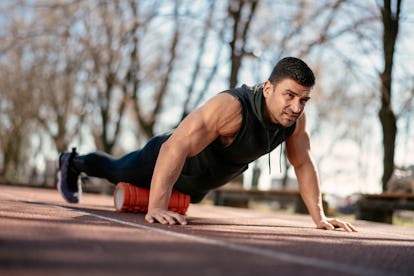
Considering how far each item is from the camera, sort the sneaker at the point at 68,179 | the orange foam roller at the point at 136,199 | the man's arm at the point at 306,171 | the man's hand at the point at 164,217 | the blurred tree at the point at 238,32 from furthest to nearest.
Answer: the blurred tree at the point at 238,32 → the sneaker at the point at 68,179 → the orange foam roller at the point at 136,199 → the man's arm at the point at 306,171 → the man's hand at the point at 164,217

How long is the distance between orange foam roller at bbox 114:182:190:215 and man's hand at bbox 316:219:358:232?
1192 mm

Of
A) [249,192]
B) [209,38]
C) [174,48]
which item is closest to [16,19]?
[174,48]

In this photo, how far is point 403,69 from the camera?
487 inches

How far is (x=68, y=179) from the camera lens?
5.75 m

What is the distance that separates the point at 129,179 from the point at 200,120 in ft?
4.99

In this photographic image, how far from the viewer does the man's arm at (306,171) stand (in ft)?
14.7

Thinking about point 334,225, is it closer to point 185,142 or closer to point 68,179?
point 185,142

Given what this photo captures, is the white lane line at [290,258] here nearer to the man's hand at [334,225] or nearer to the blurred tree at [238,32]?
the man's hand at [334,225]

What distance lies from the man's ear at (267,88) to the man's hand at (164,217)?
102 centimetres

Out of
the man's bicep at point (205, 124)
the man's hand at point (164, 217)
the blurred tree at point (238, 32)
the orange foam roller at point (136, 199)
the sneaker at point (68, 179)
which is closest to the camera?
→ the man's hand at point (164, 217)

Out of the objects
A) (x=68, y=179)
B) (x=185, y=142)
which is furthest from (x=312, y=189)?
(x=68, y=179)

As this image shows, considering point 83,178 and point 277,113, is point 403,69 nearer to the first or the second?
point 83,178

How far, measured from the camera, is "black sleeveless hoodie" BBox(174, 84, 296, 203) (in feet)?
13.1

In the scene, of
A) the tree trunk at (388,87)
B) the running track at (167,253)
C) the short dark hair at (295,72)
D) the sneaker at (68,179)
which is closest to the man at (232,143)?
the short dark hair at (295,72)
